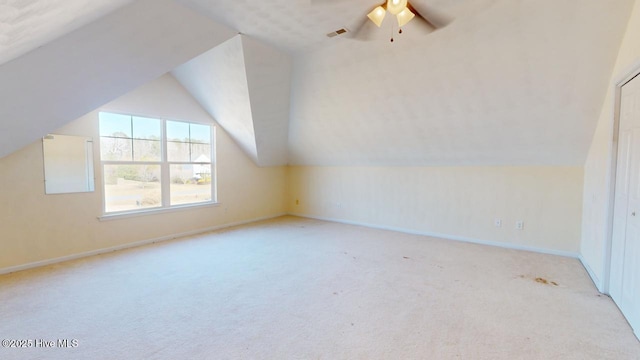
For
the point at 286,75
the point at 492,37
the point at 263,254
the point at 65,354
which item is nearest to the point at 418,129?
the point at 492,37

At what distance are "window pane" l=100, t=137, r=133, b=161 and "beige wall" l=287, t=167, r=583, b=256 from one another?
3.57m

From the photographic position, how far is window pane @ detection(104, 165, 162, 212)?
13.5 ft

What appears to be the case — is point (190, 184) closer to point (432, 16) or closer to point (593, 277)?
point (432, 16)

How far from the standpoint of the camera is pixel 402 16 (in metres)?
2.25

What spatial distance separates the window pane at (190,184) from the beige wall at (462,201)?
2.29 meters

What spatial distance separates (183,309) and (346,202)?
161 inches

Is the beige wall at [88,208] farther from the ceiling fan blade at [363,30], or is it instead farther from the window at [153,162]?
the ceiling fan blade at [363,30]

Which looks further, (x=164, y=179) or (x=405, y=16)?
(x=164, y=179)

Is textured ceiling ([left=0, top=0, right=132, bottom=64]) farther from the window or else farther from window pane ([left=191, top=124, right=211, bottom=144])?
window pane ([left=191, top=124, right=211, bottom=144])

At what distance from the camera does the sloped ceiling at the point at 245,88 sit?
389cm

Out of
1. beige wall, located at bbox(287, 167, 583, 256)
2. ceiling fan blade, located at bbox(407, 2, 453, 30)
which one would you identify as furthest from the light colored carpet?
ceiling fan blade, located at bbox(407, 2, 453, 30)

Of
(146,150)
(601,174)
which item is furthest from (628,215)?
(146,150)

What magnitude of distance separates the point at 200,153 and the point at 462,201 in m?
4.71

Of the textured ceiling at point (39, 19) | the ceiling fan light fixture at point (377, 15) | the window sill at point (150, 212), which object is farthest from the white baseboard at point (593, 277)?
the window sill at point (150, 212)
